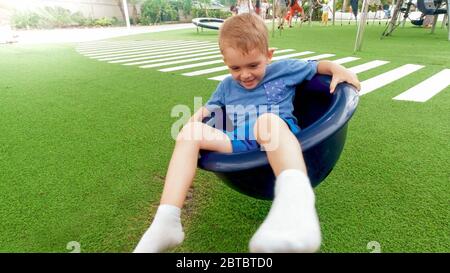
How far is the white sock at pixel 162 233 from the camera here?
2.78ft

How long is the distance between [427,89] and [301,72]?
2.07 m

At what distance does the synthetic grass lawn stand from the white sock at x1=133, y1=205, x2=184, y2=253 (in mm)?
248

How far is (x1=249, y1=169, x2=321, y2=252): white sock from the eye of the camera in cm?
67

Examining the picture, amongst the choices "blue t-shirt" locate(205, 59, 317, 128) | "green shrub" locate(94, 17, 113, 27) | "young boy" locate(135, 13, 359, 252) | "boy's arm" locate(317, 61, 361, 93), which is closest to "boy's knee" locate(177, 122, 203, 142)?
"young boy" locate(135, 13, 359, 252)

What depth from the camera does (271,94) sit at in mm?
1297

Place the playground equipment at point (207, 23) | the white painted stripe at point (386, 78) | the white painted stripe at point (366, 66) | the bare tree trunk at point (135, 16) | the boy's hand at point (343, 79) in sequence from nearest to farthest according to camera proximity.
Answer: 1. the boy's hand at point (343, 79)
2. the white painted stripe at point (386, 78)
3. the white painted stripe at point (366, 66)
4. the playground equipment at point (207, 23)
5. the bare tree trunk at point (135, 16)

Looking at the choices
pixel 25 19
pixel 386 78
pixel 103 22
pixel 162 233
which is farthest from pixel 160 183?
pixel 103 22

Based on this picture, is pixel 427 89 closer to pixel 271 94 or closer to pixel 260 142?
pixel 271 94

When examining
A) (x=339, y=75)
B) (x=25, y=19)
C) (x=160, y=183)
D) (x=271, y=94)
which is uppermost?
(x=339, y=75)

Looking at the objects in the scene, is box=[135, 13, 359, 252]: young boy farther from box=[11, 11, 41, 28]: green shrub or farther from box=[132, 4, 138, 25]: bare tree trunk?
box=[132, 4, 138, 25]: bare tree trunk

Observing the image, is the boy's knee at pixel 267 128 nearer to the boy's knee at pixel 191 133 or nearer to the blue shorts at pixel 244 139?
the blue shorts at pixel 244 139

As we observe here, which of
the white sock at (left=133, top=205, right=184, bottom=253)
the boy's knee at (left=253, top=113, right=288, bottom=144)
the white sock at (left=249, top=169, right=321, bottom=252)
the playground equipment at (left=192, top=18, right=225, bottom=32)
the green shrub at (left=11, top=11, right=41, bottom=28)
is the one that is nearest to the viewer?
the white sock at (left=249, top=169, right=321, bottom=252)

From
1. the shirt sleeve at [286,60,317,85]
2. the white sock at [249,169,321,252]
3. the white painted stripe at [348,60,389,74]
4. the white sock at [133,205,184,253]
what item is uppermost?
the shirt sleeve at [286,60,317,85]

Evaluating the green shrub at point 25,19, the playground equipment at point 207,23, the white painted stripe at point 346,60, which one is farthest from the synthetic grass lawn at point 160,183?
the green shrub at point 25,19
